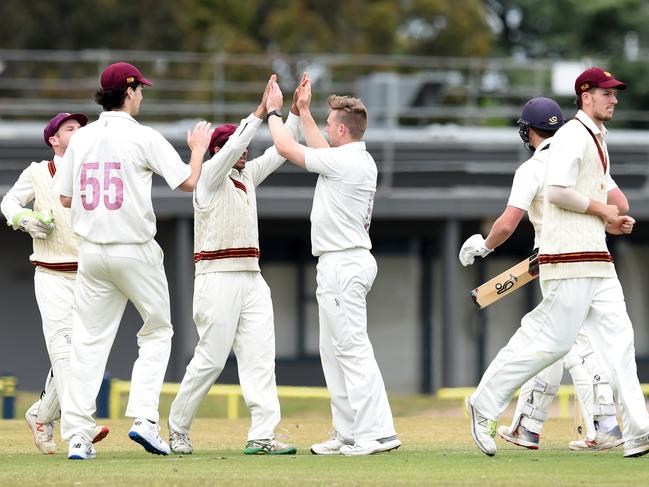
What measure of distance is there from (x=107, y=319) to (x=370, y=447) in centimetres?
171

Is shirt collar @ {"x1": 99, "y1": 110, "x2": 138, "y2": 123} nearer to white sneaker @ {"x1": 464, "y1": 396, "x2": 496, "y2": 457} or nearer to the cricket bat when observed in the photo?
the cricket bat

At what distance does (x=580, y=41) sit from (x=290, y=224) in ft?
50.0

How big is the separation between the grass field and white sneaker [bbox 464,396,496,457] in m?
0.06

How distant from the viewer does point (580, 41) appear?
1375 inches

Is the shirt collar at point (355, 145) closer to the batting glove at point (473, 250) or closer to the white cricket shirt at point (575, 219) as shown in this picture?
the batting glove at point (473, 250)

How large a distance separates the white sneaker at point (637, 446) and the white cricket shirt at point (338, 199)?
6.35ft

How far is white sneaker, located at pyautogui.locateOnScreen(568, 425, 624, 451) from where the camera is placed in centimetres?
925

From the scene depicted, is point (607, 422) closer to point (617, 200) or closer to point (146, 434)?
point (617, 200)

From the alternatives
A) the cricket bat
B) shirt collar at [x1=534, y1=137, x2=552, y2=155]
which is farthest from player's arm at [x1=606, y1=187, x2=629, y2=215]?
the cricket bat

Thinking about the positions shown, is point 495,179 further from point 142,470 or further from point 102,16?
point 102,16

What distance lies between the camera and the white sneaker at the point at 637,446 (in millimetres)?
8359

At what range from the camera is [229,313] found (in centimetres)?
897

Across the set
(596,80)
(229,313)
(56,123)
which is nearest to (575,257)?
(596,80)

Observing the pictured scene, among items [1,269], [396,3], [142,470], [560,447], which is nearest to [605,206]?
[560,447]
